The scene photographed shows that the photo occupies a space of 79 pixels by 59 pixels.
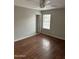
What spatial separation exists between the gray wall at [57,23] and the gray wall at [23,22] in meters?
1.88

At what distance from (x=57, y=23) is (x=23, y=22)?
311 cm

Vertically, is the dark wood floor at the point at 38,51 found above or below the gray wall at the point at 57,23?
below

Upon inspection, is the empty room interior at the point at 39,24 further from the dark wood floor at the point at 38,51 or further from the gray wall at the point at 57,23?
the dark wood floor at the point at 38,51

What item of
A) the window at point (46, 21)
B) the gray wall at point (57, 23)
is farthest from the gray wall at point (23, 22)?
the gray wall at point (57, 23)

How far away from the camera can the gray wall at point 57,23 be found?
7386mm

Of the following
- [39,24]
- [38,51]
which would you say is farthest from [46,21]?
[38,51]

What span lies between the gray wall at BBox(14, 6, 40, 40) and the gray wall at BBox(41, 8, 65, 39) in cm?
188

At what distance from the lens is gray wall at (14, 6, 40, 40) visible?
6.45m

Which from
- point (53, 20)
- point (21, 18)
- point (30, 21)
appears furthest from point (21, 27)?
point (53, 20)

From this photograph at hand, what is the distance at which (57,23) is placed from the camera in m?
8.01

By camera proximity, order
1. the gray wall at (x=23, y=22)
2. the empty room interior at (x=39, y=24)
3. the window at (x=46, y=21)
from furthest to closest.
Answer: the window at (x=46, y=21) < the gray wall at (x=23, y=22) < the empty room interior at (x=39, y=24)

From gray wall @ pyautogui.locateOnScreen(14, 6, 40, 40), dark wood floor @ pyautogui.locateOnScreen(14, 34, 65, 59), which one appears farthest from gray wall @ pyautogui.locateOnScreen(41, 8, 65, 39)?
dark wood floor @ pyautogui.locateOnScreen(14, 34, 65, 59)
